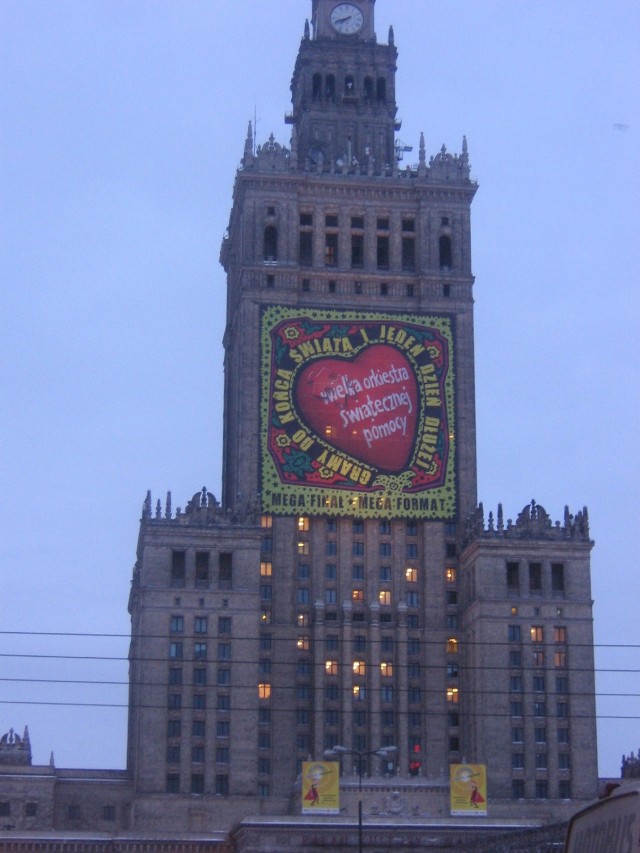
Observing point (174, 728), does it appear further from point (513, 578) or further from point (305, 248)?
point (305, 248)

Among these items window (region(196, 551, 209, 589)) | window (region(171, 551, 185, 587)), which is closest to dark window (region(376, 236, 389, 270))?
window (region(196, 551, 209, 589))

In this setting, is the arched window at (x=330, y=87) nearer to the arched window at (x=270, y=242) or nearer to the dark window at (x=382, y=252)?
the dark window at (x=382, y=252)

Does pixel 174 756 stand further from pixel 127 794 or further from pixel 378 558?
pixel 378 558

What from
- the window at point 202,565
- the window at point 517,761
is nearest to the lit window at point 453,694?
the window at point 517,761

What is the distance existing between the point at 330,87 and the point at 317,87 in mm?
1481

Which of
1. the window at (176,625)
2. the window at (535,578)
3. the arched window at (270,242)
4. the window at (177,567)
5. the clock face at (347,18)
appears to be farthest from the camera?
the clock face at (347,18)

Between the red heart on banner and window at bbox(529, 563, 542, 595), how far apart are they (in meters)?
15.9

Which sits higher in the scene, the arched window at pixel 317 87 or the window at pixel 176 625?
the arched window at pixel 317 87

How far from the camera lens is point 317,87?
173 m

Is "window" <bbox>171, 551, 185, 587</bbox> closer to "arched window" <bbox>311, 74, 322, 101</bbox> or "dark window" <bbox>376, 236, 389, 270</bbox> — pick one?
"dark window" <bbox>376, 236, 389, 270</bbox>

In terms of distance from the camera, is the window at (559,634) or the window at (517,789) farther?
the window at (559,634)

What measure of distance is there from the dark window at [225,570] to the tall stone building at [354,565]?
0.23 meters

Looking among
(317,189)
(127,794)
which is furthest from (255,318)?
(127,794)

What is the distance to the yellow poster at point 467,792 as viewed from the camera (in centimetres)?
12594
